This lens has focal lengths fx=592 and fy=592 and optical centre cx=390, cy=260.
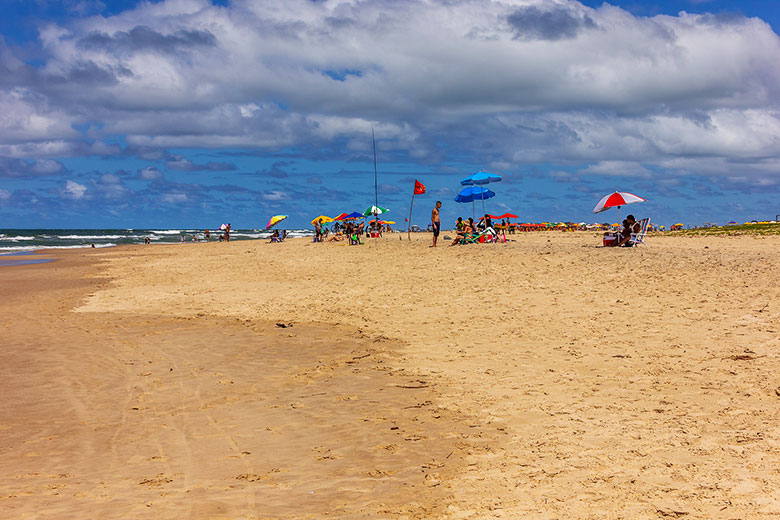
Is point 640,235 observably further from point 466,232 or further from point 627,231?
point 466,232

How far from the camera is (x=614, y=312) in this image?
10695 millimetres

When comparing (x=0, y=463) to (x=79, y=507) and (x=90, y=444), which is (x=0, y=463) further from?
(x=79, y=507)

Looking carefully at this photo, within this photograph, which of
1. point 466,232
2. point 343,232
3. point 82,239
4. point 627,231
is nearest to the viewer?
point 627,231

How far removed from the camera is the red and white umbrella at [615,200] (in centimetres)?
2238

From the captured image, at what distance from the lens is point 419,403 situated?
704 centimetres

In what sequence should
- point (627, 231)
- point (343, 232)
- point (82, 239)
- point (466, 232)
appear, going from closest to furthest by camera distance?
point (627, 231)
point (466, 232)
point (343, 232)
point (82, 239)

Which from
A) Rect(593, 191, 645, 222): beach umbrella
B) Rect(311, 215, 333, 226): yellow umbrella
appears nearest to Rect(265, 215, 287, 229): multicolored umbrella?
Rect(311, 215, 333, 226): yellow umbrella

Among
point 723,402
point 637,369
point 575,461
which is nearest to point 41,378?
point 575,461

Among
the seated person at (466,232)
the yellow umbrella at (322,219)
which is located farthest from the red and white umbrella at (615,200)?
the yellow umbrella at (322,219)

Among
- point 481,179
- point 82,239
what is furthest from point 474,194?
point 82,239

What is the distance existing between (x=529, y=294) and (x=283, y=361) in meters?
5.90

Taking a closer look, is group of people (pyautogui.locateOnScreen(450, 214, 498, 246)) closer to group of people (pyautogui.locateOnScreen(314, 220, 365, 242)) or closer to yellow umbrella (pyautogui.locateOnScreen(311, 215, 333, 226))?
group of people (pyautogui.locateOnScreen(314, 220, 365, 242))

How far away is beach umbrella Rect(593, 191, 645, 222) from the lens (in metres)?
22.4

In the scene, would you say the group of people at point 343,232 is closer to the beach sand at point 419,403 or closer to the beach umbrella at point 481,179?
the beach umbrella at point 481,179
